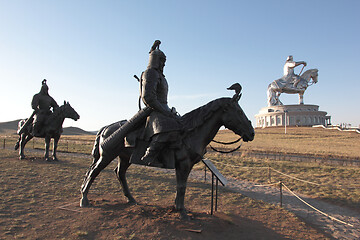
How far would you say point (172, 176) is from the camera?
11438mm

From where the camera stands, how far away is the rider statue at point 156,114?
4809mm

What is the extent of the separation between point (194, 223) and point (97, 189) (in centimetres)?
480

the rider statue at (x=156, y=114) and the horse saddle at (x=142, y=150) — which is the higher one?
the rider statue at (x=156, y=114)

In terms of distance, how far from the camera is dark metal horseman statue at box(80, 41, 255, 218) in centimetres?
483

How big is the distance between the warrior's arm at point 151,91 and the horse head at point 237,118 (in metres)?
1.25

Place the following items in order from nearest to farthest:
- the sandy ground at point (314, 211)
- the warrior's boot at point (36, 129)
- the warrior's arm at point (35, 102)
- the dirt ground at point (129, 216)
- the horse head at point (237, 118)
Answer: the dirt ground at point (129, 216), the horse head at point (237, 118), the sandy ground at point (314, 211), the warrior's boot at point (36, 129), the warrior's arm at point (35, 102)

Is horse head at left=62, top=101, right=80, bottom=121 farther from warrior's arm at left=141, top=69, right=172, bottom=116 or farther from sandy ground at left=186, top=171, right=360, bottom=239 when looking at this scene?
warrior's arm at left=141, top=69, right=172, bottom=116

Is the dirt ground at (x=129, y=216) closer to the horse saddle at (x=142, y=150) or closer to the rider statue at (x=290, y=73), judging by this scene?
the horse saddle at (x=142, y=150)

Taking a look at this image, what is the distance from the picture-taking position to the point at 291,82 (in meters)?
59.5

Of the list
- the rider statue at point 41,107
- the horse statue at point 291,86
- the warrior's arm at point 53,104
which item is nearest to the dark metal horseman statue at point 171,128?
the rider statue at point 41,107

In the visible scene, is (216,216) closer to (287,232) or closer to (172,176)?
(287,232)

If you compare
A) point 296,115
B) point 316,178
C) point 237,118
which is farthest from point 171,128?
point 296,115

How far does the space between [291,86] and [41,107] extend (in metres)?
59.1

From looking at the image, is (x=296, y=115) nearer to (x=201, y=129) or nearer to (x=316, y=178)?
(x=316, y=178)
